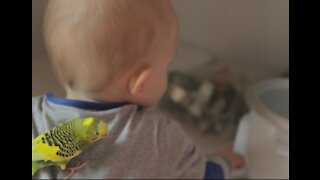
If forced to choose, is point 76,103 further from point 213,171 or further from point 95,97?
point 213,171

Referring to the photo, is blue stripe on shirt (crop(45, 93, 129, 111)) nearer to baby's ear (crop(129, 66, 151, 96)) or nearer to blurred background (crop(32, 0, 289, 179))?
baby's ear (crop(129, 66, 151, 96))

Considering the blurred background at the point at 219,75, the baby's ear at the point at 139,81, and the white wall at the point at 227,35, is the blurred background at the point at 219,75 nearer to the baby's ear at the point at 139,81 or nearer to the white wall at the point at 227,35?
the white wall at the point at 227,35

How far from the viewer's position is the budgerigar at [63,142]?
354mm

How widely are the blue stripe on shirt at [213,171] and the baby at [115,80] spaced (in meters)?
0.09

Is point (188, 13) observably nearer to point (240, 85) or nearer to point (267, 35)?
point (267, 35)

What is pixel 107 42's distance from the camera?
39 centimetres

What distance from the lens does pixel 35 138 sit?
0.34 metres

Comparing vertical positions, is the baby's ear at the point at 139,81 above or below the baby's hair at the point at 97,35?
below

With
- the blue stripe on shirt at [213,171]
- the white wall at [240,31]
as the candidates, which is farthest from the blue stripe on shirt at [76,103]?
the blue stripe on shirt at [213,171]

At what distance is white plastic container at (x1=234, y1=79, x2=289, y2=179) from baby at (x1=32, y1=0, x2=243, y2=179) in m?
0.20

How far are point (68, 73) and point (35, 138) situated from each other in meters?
0.09

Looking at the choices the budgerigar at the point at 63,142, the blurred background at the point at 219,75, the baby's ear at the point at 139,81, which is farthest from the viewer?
the blurred background at the point at 219,75

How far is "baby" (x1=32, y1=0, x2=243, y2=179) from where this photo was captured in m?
0.38
